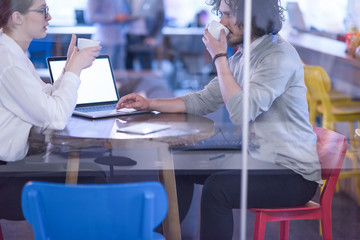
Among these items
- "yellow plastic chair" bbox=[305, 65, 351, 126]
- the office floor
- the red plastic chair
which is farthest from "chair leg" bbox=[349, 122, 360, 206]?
the red plastic chair

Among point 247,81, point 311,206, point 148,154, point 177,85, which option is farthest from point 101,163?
point 177,85

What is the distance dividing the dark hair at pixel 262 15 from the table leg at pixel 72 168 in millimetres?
824

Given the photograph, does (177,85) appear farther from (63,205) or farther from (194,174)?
(63,205)

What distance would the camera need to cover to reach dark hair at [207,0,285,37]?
202 cm

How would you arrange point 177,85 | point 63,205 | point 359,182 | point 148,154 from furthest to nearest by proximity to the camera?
point 177,85 < point 359,182 < point 148,154 < point 63,205

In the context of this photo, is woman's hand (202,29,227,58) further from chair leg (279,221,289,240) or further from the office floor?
the office floor

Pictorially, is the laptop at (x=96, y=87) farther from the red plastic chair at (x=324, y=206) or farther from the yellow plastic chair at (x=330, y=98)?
the yellow plastic chair at (x=330, y=98)

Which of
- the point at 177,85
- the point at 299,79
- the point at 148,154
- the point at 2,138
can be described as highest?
the point at 299,79

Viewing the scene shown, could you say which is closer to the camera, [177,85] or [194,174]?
[194,174]

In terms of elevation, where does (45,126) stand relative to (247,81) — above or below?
below

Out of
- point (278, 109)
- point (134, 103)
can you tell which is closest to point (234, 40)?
point (278, 109)

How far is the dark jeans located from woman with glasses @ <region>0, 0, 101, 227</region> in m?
0.62

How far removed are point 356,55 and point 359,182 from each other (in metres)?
0.98

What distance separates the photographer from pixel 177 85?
265 inches
